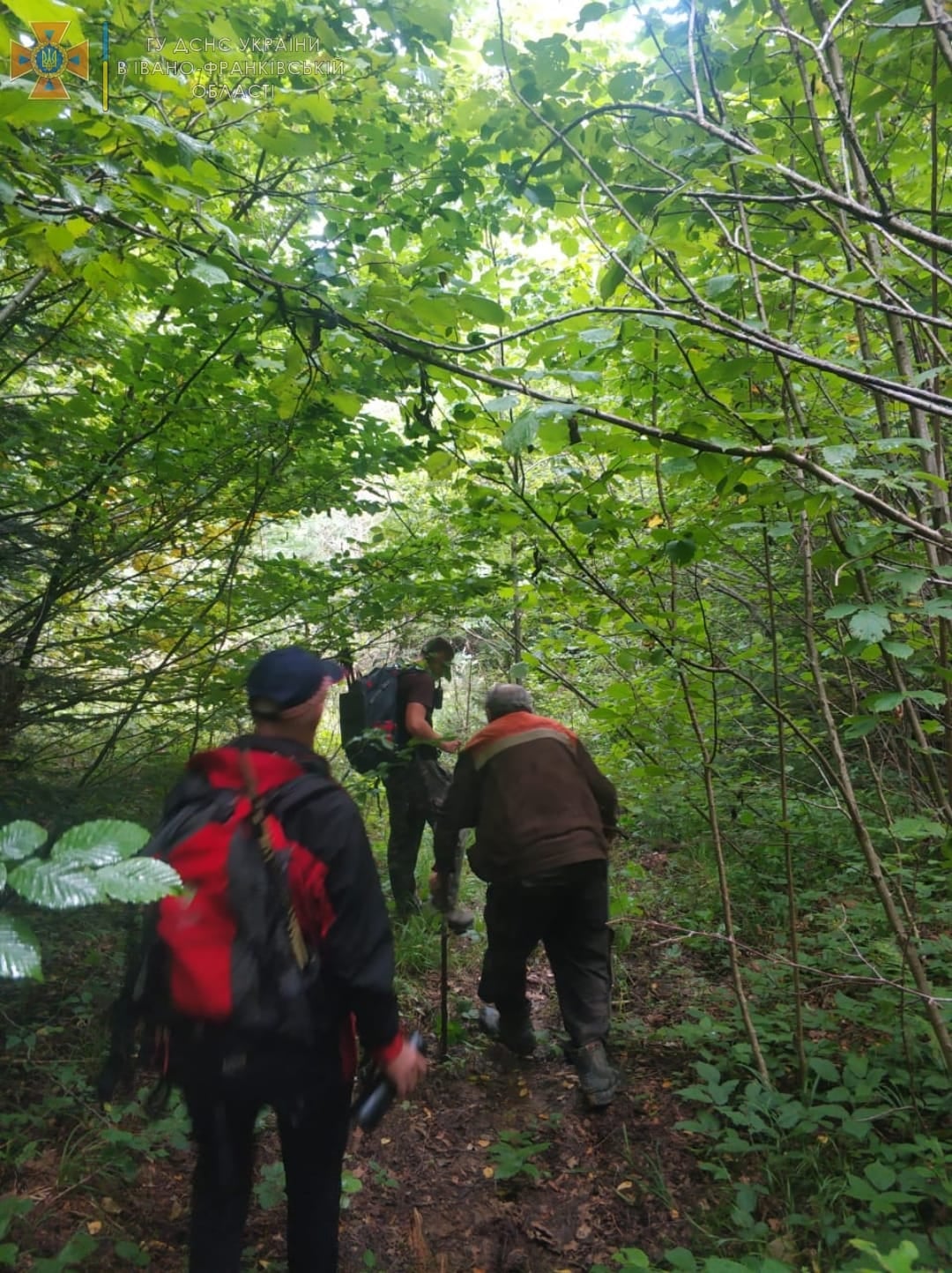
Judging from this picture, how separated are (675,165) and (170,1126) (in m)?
4.30

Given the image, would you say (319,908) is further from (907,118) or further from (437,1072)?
(907,118)

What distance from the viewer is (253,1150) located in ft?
6.21

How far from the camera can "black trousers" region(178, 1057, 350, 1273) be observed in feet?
5.57

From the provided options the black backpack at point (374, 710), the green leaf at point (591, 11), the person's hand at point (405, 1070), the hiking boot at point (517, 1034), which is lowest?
the hiking boot at point (517, 1034)

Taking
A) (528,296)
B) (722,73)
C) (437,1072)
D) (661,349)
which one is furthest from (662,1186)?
(528,296)

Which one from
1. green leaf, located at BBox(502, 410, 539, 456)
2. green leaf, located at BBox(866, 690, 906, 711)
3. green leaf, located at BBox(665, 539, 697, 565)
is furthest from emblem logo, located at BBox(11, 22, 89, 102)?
green leaf, located at BBox(866, 690, 906, 711)

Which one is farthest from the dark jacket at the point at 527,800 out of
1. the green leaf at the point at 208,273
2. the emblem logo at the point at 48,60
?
the emblem logo at the point at 48,60

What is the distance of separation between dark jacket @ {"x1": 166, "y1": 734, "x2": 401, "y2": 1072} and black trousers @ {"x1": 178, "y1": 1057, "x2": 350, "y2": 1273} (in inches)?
6.1

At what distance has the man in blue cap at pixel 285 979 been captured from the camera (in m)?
1.62

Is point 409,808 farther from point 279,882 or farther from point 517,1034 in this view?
point 279,882

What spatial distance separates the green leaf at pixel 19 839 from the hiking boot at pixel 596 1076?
3145mm

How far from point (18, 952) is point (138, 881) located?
132 mm

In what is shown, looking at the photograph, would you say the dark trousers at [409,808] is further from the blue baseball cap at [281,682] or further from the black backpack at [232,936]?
the black backpack at [232,936]

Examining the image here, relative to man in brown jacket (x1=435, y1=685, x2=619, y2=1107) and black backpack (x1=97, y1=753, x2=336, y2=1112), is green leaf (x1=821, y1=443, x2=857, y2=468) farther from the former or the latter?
man in brown jacket (x1=435, y1=685, x2=619, y2=1107)
